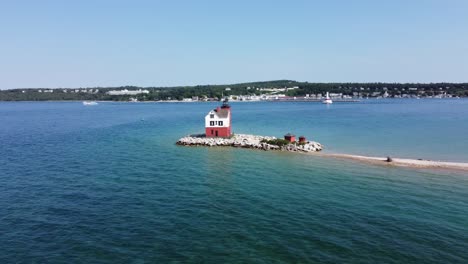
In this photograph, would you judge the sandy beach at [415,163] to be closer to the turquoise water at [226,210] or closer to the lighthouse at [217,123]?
the turquoise water at [226,210]

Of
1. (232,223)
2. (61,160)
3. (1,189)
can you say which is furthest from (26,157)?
(232,223)

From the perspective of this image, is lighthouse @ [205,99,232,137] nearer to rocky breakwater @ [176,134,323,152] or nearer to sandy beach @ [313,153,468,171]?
rocky breakwater @ [176,134,323,152]

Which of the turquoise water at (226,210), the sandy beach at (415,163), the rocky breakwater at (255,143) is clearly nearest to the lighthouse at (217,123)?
the rocky breakwater at (255,143)

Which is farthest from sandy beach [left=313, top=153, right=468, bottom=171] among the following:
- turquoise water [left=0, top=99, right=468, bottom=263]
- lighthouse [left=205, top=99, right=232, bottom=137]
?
lighthouse [left=205, top=99, right=232, bottom=137]

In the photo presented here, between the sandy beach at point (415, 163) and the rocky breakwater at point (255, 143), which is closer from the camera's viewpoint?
Result: the sandy beach at point (415, 163)

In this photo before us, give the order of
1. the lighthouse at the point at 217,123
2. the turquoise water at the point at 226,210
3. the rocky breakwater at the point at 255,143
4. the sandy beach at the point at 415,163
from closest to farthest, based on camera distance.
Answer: the turquoise water at the point at 226,210
the sandy beach at the point at 415,163
the rocky breakwater at the point at 255,143
the lighthouse at the point at 217,123

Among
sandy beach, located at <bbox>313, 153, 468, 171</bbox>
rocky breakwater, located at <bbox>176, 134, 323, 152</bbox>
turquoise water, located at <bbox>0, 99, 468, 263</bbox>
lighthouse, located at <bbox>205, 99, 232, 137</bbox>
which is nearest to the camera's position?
turquoise water, located at <bbox>0, 99, 468, 263</bbox>

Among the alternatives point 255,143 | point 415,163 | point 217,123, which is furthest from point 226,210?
point 217,123

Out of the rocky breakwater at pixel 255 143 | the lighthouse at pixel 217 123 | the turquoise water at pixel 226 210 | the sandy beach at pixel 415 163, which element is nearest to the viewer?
the turquoise water at pixel 226 210

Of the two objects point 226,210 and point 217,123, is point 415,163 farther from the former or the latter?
point 217,123
